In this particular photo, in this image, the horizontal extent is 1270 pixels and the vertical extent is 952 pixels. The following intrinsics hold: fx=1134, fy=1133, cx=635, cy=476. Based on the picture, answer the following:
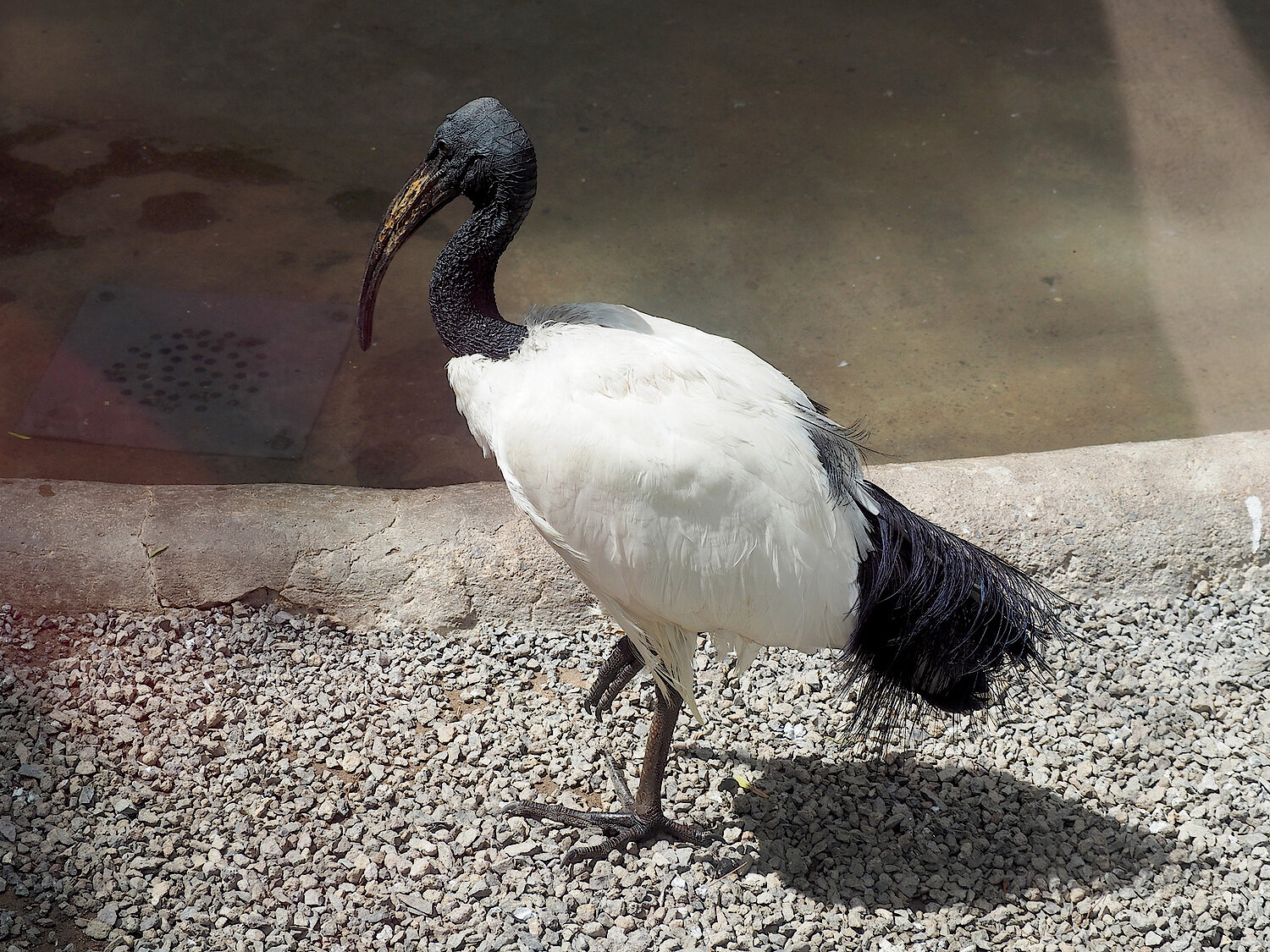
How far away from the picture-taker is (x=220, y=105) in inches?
273

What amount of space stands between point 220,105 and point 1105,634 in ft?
19.3

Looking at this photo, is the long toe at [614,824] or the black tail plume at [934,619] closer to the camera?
the black tail plume at [934,619]

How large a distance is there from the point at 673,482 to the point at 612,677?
1.07m

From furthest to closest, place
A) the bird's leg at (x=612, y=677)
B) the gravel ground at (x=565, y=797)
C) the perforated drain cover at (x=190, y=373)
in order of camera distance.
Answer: the perforated drain cover at (x=190, y=373) < the bird's leg at (x=612, y=677) < the gravel ground at (x=565, y=797)

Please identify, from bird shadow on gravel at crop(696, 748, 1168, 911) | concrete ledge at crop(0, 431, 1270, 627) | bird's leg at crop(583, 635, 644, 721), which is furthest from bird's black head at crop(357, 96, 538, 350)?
bird shadow on gravel at crop(696, 748, 1168, 911)

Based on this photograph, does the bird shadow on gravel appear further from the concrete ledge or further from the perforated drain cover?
the perforated drain cover

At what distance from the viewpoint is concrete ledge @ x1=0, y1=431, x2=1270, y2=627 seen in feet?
11.6

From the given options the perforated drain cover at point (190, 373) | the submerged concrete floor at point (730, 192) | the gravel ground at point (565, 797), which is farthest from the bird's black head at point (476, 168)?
the perforated drain cover at point (190, 373)

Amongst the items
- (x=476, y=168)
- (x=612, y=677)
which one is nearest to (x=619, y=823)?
(x=612, y=677)

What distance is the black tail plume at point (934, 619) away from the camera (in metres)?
2.82

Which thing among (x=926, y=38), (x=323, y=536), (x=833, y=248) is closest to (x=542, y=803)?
(x=323, y=536)

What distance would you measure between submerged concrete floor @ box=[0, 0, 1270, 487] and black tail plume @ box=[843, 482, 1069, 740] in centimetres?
218

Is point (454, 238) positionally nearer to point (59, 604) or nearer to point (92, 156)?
point (59, 604)

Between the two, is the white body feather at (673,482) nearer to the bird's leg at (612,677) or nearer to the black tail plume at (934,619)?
the black tail plume at (934,619)
